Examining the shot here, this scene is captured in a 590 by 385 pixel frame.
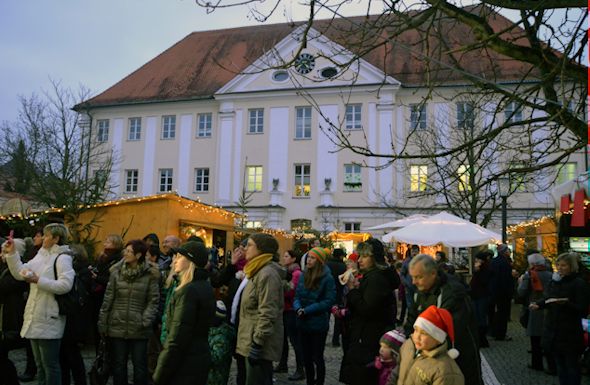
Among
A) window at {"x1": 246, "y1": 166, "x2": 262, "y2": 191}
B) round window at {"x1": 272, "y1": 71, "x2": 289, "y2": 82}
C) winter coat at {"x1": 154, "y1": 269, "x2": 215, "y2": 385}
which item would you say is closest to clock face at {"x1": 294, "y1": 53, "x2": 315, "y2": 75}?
round window at {"x1": 272, "y1": 71, "x2": 289, "y2": 82}

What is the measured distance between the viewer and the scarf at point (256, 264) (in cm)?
473

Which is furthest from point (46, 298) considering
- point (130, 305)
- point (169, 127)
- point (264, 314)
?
point (169, 127)

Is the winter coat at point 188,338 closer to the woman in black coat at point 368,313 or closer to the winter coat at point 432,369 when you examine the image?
the woman in black coat at point 368,313

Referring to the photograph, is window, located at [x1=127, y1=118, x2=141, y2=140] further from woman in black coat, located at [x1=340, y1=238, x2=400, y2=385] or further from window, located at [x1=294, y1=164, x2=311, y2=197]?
woman in black coat, located at [x1=340, y1=238, x2=400, y2=385]

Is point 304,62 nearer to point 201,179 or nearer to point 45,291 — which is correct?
point 45,291

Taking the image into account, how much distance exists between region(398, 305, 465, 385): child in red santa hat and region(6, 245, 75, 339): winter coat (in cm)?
344

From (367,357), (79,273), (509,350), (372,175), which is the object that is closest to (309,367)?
(367,357)

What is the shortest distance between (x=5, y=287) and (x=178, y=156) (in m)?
27.6

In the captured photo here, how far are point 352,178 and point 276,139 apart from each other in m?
5.06

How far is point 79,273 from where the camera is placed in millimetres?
6023

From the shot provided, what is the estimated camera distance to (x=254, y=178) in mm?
30969

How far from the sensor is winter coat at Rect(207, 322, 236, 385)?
4.84 meters

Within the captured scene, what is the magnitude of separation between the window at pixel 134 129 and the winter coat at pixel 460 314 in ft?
104

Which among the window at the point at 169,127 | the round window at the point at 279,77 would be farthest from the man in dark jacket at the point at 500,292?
the window at the point at 169,127
